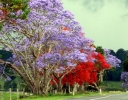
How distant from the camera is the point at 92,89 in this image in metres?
78.0

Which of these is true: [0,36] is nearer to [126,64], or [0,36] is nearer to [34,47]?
[34,47]

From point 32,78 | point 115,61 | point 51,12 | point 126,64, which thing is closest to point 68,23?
point 51,12

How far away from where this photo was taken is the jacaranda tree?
41531mm

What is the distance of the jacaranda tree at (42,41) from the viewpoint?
136 feet

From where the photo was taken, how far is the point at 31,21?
136 ft

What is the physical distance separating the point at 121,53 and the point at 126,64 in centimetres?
8397

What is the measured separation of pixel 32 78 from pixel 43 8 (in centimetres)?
906

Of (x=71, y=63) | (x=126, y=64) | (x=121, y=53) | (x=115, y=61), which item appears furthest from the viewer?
(x=121, y=53)

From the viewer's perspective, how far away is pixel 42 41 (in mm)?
42125

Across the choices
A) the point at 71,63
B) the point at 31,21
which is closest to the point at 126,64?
the point at 71,63

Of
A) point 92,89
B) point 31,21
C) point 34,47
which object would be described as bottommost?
point 92,89

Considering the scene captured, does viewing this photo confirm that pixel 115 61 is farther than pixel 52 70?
Yes

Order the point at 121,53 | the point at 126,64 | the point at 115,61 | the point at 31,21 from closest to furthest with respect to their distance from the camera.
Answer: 1. the point at 31,21
2. the point at 115,61
3. the point at 126,64
4. the point at 121,53

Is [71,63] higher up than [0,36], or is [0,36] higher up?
[0,36]
